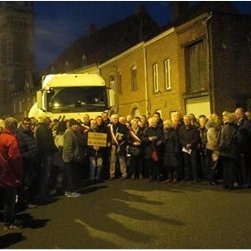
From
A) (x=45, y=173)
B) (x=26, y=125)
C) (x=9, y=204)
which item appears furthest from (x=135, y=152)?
(x=9, y=204)

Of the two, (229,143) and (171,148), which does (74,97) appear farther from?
(229,143)

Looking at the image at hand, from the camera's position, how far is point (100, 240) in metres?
7.26

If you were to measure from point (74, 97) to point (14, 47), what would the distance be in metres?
68.2

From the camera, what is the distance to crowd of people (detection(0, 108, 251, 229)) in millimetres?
11125

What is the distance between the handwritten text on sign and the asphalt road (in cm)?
189

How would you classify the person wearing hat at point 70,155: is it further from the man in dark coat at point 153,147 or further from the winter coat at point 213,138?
the winter coat at point 213,138

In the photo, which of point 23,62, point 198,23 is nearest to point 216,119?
point 198,23

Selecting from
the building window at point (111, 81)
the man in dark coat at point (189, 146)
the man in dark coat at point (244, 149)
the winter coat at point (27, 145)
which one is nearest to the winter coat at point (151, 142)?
the man in dark coat at point (189, 146)

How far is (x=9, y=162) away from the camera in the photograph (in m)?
8.20

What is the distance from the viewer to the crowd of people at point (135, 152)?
11125 mm

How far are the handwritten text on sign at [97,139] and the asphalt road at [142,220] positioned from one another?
6.21 ft

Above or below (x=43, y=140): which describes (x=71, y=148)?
below

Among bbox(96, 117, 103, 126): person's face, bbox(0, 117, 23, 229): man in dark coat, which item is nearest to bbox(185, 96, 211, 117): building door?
bbox(96, 117, 103, 126): person's face

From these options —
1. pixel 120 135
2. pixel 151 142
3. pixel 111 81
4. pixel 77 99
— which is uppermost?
pixel 111 81
